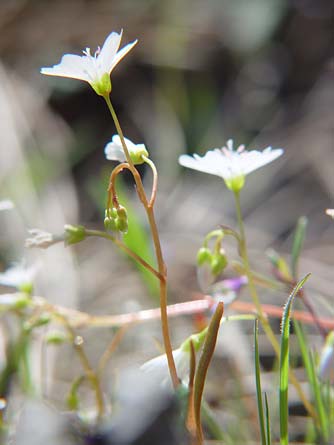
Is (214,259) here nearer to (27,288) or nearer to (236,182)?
(236,182)

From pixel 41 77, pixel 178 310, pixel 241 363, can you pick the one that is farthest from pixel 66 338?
pixel 41 77

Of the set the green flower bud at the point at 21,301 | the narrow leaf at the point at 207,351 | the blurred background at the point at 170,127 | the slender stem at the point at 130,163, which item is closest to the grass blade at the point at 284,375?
the narrow leaf at the point at 207,351

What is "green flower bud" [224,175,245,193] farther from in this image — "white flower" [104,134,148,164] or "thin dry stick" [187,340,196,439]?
"thin dry stick" [187,340,196,439]

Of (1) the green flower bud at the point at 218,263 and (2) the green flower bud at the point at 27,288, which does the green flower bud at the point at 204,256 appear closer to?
(1) the green flower bud at the point at 218,263

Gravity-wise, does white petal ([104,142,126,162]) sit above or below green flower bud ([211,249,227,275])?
above

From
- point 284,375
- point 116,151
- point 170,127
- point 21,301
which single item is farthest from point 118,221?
point 170,127

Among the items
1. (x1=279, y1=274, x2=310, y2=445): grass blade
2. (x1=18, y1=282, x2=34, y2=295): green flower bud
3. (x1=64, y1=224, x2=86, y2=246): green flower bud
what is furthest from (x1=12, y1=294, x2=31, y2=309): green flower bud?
(x1=279, y1=274, x2=310, y2=445): grass blade

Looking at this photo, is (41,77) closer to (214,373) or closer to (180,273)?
(180,273)
